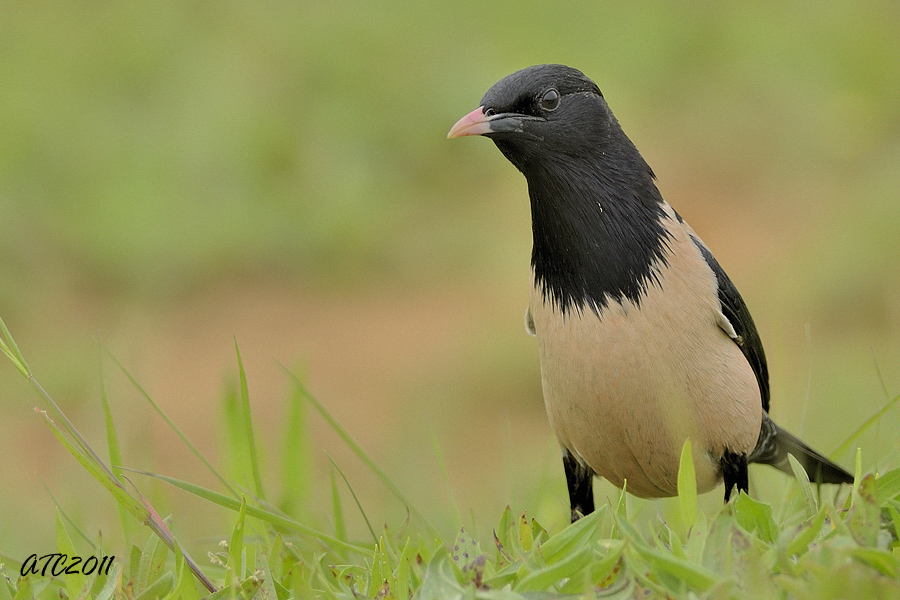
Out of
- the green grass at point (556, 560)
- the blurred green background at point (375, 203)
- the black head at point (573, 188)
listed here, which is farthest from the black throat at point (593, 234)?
the blurred green background at point (375, 203)

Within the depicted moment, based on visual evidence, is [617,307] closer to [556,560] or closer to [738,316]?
[738,316]

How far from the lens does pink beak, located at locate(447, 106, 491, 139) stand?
2.95 meters

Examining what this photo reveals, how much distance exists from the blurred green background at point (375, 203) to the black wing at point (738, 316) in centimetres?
189

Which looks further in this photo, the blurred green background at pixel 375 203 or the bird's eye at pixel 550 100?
the blurred green background at pixel 375 203

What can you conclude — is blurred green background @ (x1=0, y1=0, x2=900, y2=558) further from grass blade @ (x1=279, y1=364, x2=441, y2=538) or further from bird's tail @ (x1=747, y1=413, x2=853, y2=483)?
grass blade @ (x1=279, y1=364, x2=441, y2=538)

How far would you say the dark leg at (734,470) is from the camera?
3.13 meters

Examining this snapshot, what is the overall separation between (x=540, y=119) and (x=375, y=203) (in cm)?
521

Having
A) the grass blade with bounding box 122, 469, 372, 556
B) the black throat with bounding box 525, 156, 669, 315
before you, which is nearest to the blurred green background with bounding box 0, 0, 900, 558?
the black throat with bounding box 525, 156, 669, 315

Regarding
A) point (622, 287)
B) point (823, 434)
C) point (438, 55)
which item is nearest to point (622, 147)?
point (622, 287)

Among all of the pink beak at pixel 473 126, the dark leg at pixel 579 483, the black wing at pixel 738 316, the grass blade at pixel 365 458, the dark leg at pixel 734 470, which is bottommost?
the dark leg at pixel 579 483

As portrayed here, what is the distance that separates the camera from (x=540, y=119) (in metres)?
3.04

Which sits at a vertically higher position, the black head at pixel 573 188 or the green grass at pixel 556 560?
the black head at pixel 573 188

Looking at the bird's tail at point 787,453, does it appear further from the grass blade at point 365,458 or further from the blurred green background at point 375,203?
the blurred green background at point 375,203

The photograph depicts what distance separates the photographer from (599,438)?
3.01 meters
